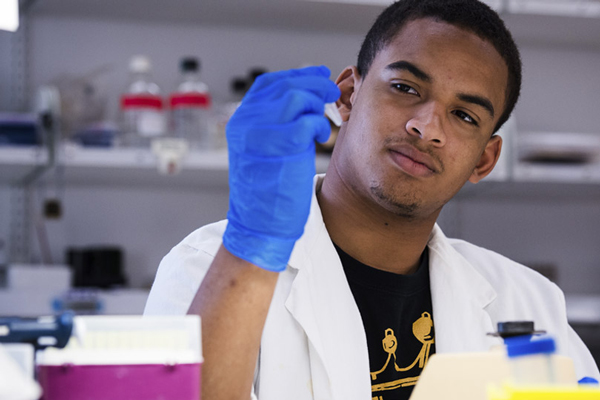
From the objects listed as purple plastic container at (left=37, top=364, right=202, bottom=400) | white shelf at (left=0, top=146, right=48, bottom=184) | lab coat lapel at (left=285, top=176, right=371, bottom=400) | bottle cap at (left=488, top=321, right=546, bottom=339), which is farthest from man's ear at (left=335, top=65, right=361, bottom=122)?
white shelf at (left=0, top=146, right=48, bottom=184)

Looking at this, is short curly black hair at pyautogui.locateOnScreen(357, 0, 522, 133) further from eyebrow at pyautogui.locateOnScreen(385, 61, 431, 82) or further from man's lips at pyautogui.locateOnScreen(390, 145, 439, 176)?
man's lips at pyautogui.locateOnScreen(390, 145, 439, 176)

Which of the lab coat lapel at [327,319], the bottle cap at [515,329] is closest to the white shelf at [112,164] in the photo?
the lab coat lapel at [327,319]

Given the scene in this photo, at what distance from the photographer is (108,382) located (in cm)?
50

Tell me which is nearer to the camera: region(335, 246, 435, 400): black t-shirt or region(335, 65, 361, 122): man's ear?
region(335, 246, 435, 400): black t-shirt

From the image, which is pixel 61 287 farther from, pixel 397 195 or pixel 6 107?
pixel 397 195

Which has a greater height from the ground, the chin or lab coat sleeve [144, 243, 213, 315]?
the chin

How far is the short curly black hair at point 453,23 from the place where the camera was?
1203 millimetres

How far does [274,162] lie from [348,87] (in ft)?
2.11

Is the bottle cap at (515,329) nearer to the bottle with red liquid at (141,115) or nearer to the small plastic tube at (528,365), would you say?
the small plastic tube at (528,365)

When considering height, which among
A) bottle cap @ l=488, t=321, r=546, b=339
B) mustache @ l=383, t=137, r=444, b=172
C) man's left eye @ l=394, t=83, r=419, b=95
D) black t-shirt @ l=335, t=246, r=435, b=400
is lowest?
black t-shirt @ l=335, t=246, r=435, b=400

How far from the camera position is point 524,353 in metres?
0.49

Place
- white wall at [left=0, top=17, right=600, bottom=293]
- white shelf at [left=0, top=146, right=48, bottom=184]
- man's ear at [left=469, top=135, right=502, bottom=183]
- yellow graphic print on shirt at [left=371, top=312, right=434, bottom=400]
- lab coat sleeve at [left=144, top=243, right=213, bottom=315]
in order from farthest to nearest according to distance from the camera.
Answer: white wall at [left=0, top=17, right=600, bottom=293] < white shelf at [left=0, top=146, right=48, bottom=184] < man's ear at [left=469, top=135, right=502, bottom=183] < yellow graphic print on shirt at [left=371, top=312, right=434, bottom=400] < lab coat sleeve at [left=144, top=243, right=213, bottom=315]

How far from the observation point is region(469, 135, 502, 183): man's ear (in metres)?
1.33

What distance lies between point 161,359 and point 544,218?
7.25ft
